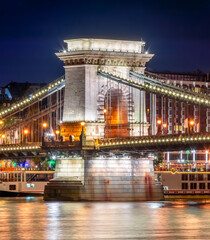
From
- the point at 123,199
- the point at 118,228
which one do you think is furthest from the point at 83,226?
the point at 123,199

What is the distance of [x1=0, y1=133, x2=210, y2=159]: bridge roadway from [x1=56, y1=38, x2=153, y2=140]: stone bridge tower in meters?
2.30

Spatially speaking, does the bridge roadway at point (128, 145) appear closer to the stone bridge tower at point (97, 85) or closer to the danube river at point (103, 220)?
the stone bridge tower at point (97, 85)

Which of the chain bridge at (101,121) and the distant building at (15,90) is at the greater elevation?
the distant building at (15,90)

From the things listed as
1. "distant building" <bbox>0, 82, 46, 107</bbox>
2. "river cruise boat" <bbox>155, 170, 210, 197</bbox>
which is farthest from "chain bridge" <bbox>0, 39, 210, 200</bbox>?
"distant building" <bbox>0, 82, 46, 107</bbox>

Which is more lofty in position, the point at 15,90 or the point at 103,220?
the point at 15,90

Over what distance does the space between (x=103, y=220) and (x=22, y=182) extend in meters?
45.0

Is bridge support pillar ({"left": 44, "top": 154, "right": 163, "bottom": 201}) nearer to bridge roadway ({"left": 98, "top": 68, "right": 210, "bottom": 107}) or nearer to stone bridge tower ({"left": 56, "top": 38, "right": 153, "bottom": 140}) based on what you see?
stone bridge tower ({"left": 56, "top": 38, "right": 153, "bottom": 140})

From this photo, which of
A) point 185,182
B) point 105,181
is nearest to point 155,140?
point 105,181

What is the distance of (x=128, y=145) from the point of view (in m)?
93.9

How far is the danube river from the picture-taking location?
6278cm

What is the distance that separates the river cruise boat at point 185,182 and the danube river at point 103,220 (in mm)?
26180

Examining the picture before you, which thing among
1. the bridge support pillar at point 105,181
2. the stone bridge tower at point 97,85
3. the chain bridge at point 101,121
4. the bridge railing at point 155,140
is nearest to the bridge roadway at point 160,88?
the chain bridge at point 101,121

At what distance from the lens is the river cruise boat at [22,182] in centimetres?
11719

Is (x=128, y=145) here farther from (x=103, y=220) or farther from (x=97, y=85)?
(x=103, y=220)
